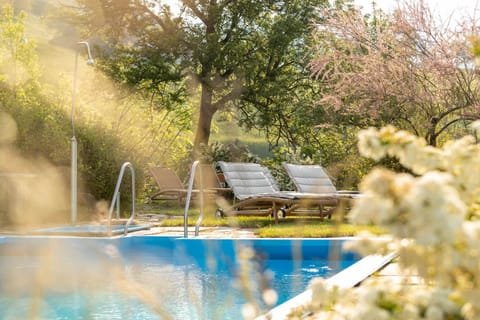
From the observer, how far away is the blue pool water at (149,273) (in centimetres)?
466

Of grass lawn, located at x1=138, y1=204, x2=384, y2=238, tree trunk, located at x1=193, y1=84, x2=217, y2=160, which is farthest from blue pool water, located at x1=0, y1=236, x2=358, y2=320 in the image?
tree trunk, located at x1=193, y1=84, x2=217, y2=160

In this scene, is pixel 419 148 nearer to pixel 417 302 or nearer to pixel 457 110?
pixel 417 302

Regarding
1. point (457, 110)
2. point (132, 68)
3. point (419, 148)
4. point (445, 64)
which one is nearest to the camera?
point (419, 148)

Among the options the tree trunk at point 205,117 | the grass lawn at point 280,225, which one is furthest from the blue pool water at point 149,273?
the tree trunk at point 205,117

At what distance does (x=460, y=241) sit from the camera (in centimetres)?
100

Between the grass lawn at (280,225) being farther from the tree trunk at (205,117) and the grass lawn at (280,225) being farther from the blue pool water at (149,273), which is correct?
the tree trunk at (205,117)

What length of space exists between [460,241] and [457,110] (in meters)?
9.69

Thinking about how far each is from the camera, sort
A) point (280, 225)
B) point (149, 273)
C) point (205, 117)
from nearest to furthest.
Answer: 1. point (149, 273)
2. point (280, 225)
3. point (205, 117)

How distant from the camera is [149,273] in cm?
623

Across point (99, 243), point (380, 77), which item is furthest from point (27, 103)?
point (380, 77)

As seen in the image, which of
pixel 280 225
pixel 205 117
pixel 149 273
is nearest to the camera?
pixel 149 273

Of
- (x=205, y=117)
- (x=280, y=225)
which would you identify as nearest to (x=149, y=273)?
(x=280, y=225)

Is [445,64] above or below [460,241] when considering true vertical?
above

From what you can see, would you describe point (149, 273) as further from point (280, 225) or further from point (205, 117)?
point (205, 117)
